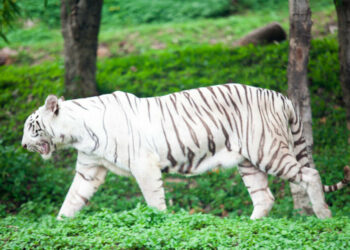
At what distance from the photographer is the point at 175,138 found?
5719mm

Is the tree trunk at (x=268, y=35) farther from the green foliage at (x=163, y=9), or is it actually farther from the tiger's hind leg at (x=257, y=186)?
the tiger's hind leg at (x=257, y=186)

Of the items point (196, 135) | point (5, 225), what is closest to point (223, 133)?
point (196, 135)

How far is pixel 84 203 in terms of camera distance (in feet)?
19.6

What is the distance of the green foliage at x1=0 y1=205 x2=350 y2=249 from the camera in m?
4.45

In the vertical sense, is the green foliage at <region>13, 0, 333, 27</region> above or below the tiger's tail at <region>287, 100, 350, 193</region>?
above

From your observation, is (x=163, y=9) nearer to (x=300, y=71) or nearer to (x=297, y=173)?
(x=300, y=71)

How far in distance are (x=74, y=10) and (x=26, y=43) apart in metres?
5.75

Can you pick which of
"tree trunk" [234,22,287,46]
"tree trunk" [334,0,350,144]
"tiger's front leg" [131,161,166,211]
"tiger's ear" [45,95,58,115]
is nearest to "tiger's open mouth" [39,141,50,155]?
"tiger's ear" [45,95,58,115]

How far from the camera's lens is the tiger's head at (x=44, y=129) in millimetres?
5680

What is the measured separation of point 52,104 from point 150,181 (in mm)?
1438

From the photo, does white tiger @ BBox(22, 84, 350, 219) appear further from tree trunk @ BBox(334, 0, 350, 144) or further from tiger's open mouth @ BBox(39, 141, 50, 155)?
tree trunk @ BBox(334, 0, 350, 144)

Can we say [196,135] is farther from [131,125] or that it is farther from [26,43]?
[26,43]

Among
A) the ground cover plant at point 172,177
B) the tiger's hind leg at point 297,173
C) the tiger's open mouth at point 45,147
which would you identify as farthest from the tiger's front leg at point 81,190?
the tiger's hind leg at point 297,173

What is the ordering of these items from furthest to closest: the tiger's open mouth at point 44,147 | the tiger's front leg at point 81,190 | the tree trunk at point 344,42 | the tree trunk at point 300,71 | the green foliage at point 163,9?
the green foliage at point 163,9
the tree trunk at point 344,42
the tree trunk at point 300,71
the tiger's front leg at point 81,190
the tiger's open mouth at point 44,147
